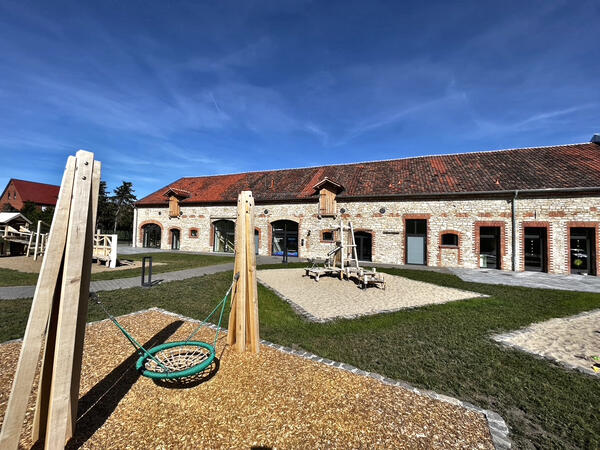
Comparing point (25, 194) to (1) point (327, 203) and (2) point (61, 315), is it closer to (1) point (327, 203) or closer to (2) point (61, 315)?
(1) point (327, 203)

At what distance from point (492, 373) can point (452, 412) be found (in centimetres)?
137

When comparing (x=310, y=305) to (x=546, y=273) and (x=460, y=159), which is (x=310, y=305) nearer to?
(x=546, y=273)

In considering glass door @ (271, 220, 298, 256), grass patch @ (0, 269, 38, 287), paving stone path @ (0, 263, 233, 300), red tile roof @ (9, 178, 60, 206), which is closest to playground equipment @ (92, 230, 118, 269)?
grass patch @ (0, 269, 38, 287)

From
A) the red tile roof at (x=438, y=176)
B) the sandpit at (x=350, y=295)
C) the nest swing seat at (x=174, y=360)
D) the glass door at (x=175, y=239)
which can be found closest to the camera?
the nest swing seat at (x=174, y=360)

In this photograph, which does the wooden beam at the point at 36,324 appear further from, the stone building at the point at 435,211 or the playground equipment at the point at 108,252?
the stone building at the point at 435,211

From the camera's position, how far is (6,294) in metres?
7.15

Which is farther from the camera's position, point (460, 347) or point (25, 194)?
point (25, 194)

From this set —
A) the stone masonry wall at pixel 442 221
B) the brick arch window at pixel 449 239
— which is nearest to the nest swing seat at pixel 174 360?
the stone masonry wall at pixel 442 221

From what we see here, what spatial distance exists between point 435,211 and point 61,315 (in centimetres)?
1721

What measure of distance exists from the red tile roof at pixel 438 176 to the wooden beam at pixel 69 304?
54.7 feet

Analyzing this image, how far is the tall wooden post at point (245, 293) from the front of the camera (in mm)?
4141

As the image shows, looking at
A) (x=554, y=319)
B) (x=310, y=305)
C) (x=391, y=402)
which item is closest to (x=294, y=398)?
(x=391, y=402)

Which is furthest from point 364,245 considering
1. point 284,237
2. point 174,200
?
point 174,200

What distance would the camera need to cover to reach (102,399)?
9.48 feet
